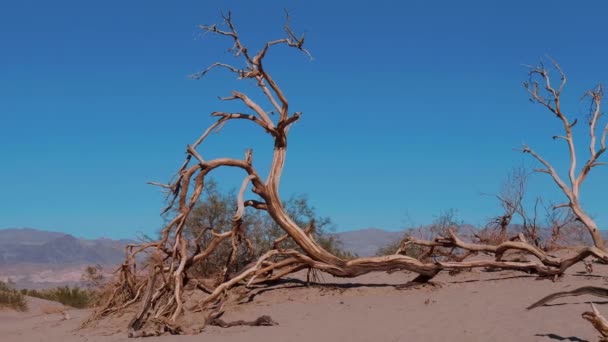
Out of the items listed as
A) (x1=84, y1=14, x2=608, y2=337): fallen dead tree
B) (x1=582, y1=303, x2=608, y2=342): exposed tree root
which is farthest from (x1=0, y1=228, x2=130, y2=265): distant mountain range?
(x1=582, y1=303, x2=608, y2=342): exposed tree root

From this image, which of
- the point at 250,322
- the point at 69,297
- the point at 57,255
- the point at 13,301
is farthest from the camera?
the point at 57,255

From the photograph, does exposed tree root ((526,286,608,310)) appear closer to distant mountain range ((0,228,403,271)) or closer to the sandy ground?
the sandy ground

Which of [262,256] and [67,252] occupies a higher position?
[67,252]

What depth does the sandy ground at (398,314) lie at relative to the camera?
8562 mm

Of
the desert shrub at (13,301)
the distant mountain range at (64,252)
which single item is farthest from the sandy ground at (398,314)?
the distant mountain range at (64,252)

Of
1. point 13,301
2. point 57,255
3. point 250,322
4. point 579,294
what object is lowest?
point 250,322

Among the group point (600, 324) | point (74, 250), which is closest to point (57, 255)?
point (74, 250)

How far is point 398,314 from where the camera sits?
10.3m

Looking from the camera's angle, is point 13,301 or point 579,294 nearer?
point 579,294

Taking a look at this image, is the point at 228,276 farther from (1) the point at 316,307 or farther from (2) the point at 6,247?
(2) the point at 6,247

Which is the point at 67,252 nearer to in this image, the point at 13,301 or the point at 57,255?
the point at 57,255

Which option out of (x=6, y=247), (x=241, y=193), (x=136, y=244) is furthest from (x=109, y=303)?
(x=6, y=247)

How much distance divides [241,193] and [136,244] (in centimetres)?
272

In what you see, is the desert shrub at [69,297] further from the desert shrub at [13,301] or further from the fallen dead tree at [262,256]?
the fallen dead tree at [262,256]
